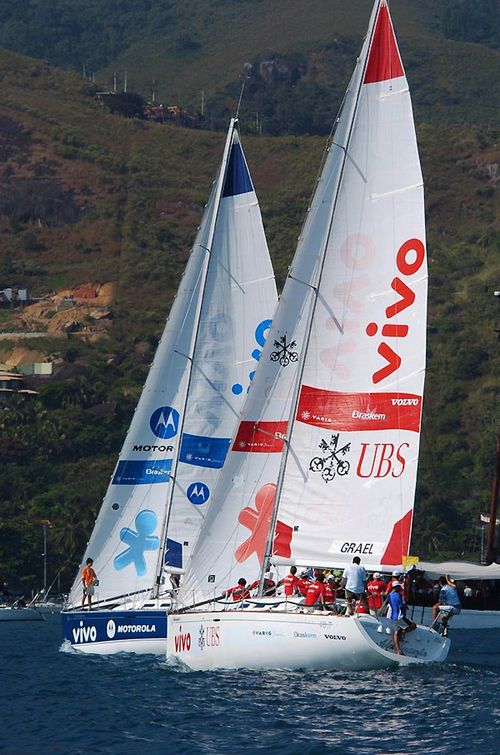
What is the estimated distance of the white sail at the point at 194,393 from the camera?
38.2 meters

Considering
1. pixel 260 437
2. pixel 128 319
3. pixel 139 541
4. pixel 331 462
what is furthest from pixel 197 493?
pixel 128 319

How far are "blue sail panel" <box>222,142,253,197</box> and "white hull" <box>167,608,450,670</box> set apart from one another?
40.2 ft

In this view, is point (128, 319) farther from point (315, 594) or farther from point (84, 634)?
Answer: point (315, 594)

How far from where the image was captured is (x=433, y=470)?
118000 mm

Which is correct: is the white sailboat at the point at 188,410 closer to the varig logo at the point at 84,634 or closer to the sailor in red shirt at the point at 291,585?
the varig logo at the point at 84,634

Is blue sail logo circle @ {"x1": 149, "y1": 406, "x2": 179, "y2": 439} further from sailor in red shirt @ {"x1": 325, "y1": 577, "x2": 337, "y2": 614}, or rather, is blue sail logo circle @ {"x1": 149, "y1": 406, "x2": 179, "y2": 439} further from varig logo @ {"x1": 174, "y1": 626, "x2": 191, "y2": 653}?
sailor in red shirt @ {"x1": 325, "y1": 577, "x2": 337, "y2": 614}

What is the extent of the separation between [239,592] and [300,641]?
8.18 feet

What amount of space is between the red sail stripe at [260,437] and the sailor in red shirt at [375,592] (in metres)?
3.15

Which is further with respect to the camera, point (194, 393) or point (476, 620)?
point (476, 620)

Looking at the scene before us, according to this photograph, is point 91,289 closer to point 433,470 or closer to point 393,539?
point 433,470

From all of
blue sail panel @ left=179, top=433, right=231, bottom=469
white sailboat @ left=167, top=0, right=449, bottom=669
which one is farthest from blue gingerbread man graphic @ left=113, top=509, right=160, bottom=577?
white sailboat @ left=167, top=0, right=449, bottom=669

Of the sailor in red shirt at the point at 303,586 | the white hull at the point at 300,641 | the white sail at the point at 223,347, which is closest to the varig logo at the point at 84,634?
the white sail at the point at 223,347

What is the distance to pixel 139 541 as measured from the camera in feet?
127

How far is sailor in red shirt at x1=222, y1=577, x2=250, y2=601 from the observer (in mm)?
30663
